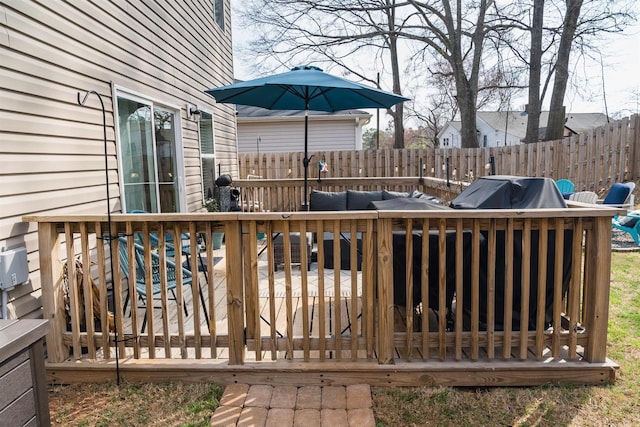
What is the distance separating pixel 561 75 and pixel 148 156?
39.1 feet

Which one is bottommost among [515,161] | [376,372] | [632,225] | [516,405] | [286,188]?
[516,405]

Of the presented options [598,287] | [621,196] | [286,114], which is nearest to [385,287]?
[598,287]

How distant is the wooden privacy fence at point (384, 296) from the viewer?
8.05 ft

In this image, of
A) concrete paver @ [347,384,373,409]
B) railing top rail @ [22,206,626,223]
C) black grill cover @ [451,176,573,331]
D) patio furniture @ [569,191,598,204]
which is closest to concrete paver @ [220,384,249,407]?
concrete paver @ [347,384,373,409]

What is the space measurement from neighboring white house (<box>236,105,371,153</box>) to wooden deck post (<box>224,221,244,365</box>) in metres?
13.1

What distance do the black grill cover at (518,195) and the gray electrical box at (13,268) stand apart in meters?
2.86

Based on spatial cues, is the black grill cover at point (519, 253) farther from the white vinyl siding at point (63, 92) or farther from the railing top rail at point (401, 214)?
the white vinyl siding at point (63, 92)

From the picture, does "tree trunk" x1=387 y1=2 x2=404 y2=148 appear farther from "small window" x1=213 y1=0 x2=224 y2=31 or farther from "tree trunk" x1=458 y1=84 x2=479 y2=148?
"small window" x1=213 y1=0 x2=224 y2=31

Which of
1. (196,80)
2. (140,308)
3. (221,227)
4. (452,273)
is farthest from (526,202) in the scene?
(196,80)

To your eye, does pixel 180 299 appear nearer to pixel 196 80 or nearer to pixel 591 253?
pixel 591 253

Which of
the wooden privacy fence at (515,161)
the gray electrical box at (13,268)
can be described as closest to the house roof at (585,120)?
the wooden privacy fence at (515,161)

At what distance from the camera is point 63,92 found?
3.17 metres

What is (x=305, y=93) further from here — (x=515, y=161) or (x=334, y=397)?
(x=515, y=161)

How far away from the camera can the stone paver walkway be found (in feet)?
7.20
